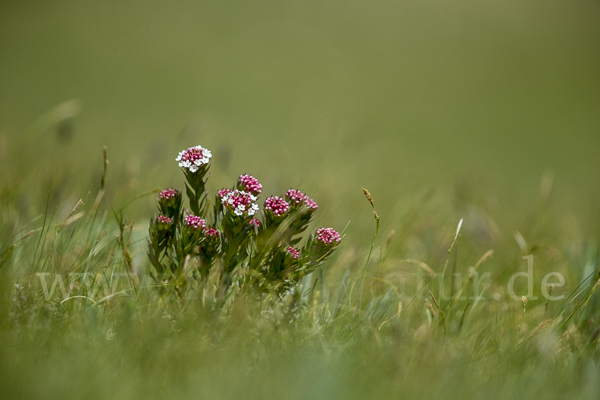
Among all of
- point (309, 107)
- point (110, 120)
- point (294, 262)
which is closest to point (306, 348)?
point (294, 262)

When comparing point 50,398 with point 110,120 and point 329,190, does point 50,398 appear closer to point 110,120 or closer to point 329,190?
point 329,190

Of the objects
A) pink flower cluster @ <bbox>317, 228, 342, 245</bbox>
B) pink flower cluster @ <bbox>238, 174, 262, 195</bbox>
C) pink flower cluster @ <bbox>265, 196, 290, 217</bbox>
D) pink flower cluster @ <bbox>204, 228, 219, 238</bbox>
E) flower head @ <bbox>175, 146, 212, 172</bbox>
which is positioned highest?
flower head @ <bbox>175, 146, 212, 172</bbox>

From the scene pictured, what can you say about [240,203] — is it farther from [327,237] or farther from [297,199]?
[327,237]

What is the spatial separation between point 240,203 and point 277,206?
121mm

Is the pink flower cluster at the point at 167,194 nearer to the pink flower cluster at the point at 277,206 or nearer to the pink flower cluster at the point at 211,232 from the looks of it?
the pink flower cluster at the point at 211,232

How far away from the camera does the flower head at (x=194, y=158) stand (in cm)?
166

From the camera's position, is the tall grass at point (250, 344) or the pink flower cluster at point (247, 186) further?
the pink flower cluster at point (247, 186)

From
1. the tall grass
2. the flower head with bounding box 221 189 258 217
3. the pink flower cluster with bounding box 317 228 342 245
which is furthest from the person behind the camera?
the pink flower cluster with bounding box 317 228 342 245

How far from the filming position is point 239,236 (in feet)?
5.39

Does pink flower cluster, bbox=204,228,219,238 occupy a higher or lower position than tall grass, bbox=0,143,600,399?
higher

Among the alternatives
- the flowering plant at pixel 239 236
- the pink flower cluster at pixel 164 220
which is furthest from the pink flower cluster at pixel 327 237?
the pink flower cluster at pixel 164 220

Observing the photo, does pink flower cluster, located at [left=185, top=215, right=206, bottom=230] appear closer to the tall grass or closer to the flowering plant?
the flowering plant

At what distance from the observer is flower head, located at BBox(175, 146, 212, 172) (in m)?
1.66

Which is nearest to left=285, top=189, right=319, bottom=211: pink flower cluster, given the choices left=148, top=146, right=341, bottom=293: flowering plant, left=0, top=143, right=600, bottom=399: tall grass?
left=148, top=146, right=341, bottom=293: flowering plant
